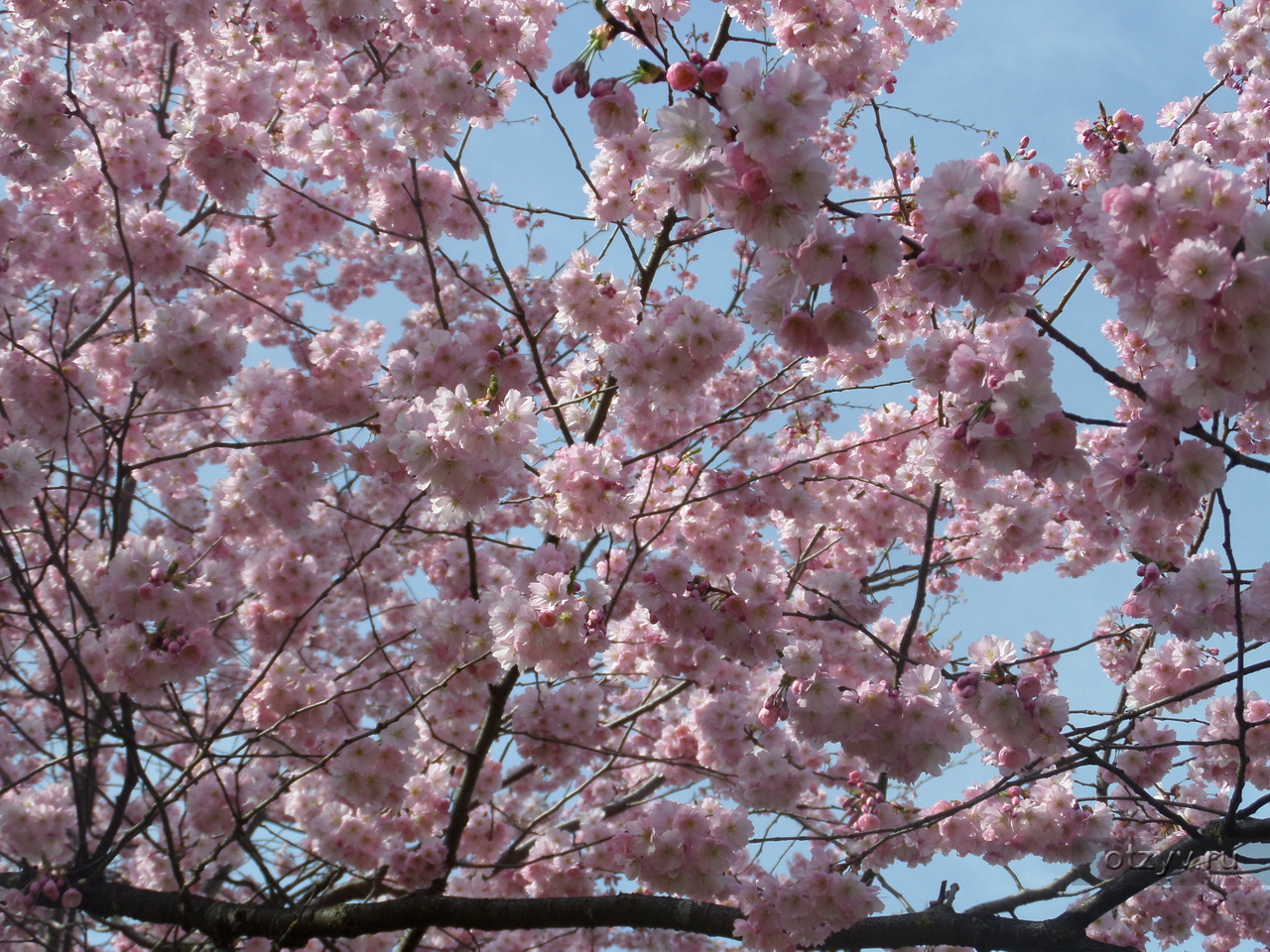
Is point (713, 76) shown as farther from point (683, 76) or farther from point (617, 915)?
point (617, 915)

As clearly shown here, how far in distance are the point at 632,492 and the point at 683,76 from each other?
6.62 feet

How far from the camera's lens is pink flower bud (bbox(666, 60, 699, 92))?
2012mm

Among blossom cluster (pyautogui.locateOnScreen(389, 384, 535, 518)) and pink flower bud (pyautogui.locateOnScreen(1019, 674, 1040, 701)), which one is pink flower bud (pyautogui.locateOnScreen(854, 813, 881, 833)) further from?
blossom cluster (pyautogui.locateOnScreen(389, 384, 535, 518))

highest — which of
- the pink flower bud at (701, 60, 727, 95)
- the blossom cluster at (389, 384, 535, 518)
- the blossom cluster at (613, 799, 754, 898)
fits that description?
the pink flower bud at (701, 60, 727, 95)

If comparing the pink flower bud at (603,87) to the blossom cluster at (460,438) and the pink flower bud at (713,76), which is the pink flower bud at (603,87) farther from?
the blossom cluster at (460,438)

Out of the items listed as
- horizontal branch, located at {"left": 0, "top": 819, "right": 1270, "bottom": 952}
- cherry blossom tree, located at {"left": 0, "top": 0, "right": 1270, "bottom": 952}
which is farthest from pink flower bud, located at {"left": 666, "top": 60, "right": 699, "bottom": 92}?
horizontal branch, located at {"left": 0, "top": 819, "right": 1270, "bottom": 952}

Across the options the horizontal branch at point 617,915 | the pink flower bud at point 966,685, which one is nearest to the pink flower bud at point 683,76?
the pink flower bud at point 966,685

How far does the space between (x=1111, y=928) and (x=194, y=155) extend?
5967 mm

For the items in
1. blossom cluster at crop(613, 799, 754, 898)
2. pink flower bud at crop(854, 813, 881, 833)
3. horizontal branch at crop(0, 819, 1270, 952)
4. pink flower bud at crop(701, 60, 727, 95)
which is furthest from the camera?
pink flower bud at crop(854, 813, 881, 833)

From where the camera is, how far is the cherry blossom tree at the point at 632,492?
2.17 metres

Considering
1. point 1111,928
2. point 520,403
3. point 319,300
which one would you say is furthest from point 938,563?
point 319,300

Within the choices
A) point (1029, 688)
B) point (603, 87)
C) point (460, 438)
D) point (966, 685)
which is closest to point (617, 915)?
point (966, 685)

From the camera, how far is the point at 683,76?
2.02m

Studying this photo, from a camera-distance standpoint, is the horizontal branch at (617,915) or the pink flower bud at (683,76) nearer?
the pink flower bud at (683,76)
